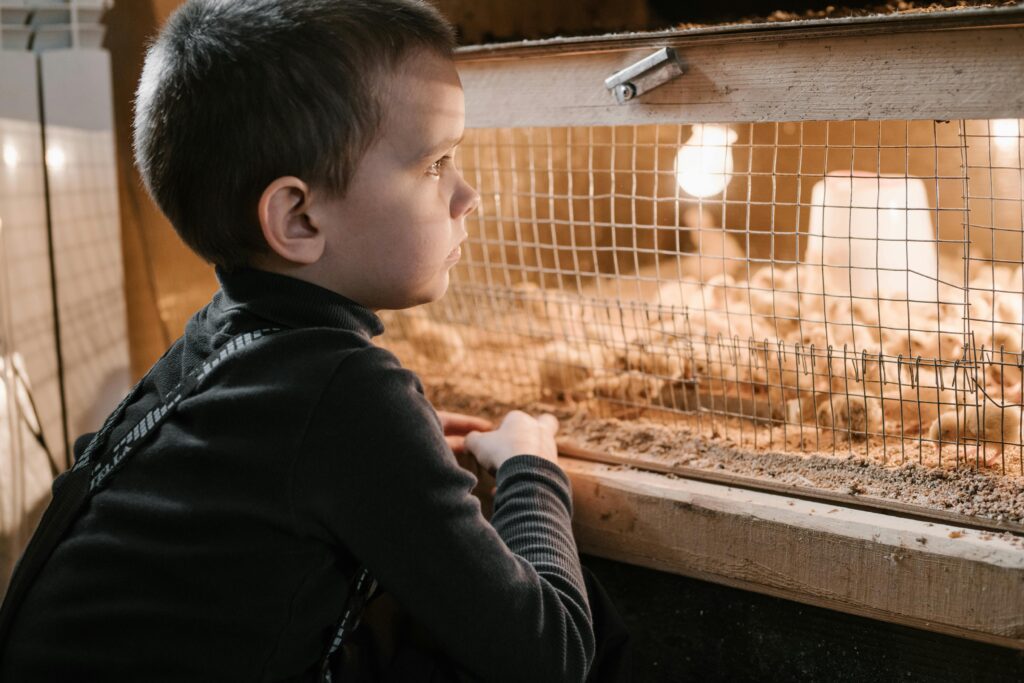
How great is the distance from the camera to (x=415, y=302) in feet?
2.60

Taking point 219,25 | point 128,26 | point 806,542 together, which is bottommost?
point 806,542

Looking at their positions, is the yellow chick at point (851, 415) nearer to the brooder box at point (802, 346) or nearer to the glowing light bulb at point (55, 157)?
the brooder box at point (802, 346)

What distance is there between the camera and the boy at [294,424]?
0.64 m

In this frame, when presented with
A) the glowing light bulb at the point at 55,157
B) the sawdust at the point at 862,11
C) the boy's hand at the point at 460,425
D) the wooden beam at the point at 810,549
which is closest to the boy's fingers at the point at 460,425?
the boy's hand at the point at 460,425

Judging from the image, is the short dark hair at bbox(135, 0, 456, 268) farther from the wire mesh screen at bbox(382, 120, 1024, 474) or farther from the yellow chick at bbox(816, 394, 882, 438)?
the yellow chick at bbox(816, 394, 882, 438)

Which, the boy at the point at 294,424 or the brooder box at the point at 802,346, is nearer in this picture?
the boy at the point at 294,424

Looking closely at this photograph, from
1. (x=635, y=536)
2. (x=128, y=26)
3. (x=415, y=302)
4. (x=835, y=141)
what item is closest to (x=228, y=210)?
(x=415, y=302)

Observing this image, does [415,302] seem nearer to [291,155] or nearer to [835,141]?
[291,155]

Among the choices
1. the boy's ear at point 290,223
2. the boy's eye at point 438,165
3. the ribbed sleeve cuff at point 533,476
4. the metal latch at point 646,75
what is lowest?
the ribbed sleeve cuff at point 533,476

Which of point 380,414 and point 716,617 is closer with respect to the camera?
point 380,414

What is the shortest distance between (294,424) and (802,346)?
0.60m

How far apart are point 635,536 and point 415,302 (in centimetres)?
40

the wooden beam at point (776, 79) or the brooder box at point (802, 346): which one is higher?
the wooden beam at point (776, 79)

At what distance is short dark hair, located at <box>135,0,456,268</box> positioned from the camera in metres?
0.68
